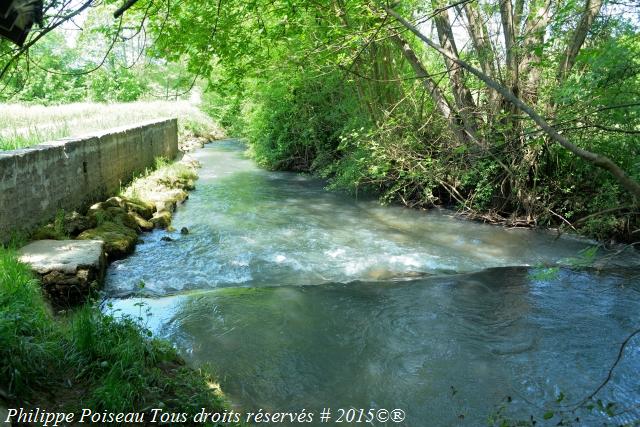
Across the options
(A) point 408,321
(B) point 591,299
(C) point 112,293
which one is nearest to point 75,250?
(C) point 112,293

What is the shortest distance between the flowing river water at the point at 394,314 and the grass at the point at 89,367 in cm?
54

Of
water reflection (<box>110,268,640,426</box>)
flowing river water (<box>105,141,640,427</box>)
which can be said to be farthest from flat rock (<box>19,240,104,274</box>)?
water reflection (<box>110,268,640,426</box>)

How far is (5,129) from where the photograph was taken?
973cm

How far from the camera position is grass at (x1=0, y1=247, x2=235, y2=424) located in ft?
11.0

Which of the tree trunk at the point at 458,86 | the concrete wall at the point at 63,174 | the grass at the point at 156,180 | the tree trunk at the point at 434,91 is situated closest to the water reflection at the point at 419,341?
the concrete wall at the point at 63,174

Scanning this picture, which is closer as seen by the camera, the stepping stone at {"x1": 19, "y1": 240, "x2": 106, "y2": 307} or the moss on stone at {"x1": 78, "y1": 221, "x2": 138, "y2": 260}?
the stepping stone at {"x1": 19, "y1": 240, "x2": 106, "y2": 307}

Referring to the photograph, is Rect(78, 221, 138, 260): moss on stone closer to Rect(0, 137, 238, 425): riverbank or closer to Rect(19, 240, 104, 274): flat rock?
Rect(19, 240, 104, 274): flat rock

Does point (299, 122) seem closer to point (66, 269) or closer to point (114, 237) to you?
point (114, 237)

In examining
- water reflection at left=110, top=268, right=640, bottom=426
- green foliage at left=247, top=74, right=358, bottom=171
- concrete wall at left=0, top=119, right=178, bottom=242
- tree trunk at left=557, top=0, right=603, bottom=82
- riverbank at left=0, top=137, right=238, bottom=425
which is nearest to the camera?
riverbank at left=0, top=137, right=238, bottom=425

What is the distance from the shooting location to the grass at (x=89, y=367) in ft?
11.0

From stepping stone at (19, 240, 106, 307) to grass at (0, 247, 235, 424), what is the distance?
3.73 ft

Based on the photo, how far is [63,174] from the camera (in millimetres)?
8305

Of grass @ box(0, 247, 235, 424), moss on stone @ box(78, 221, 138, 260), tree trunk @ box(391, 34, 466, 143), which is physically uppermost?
tree trunk @ box(391, 34, 466, 143)

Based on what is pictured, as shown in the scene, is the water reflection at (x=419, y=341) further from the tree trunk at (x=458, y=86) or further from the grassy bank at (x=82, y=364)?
the tree trunk at (x=458, y=86)
